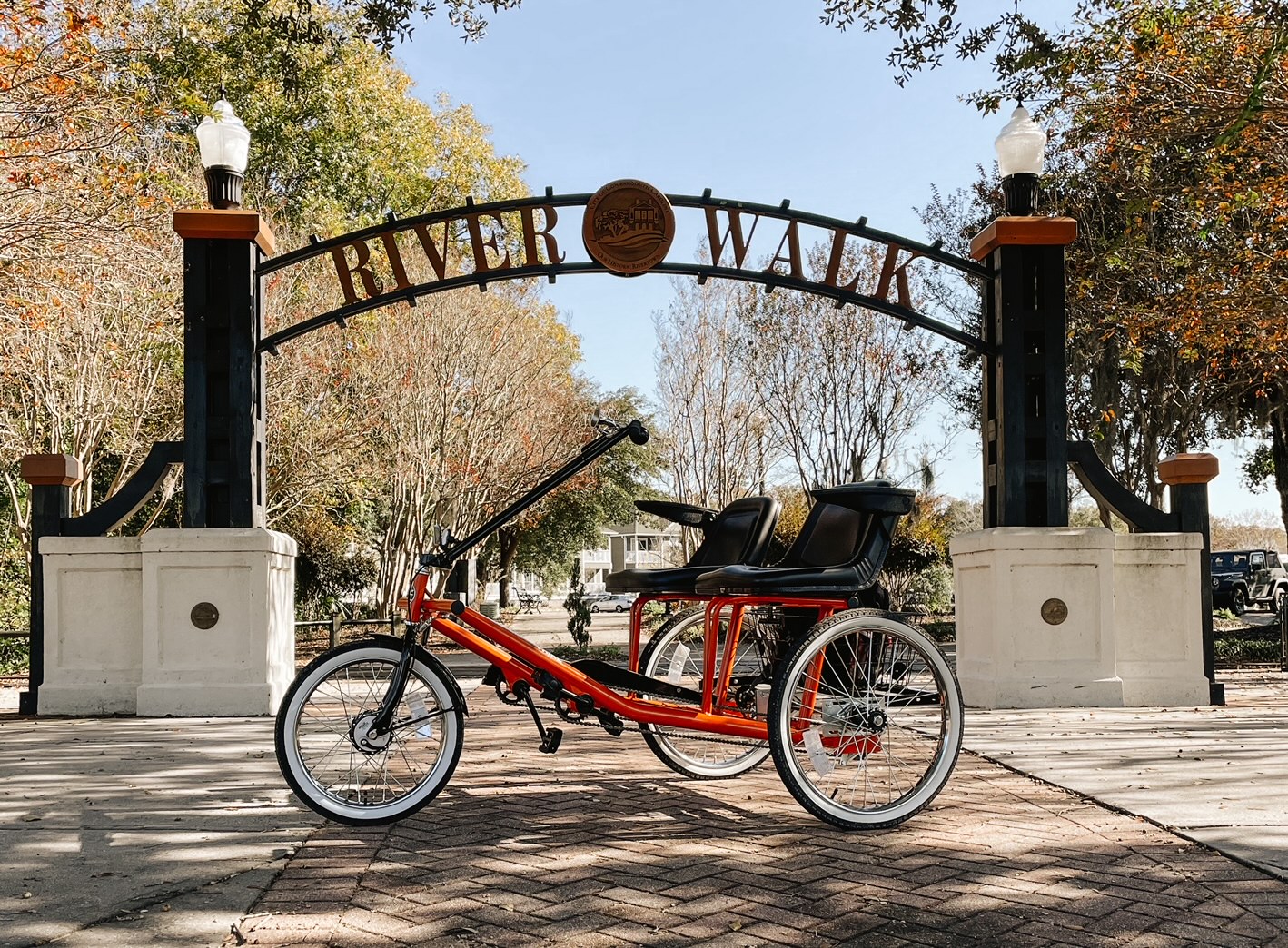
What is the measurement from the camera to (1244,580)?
3244 cm

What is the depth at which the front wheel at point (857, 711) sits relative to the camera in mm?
A: 4133

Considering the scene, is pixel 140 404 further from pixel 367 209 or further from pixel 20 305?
pixel 367 209

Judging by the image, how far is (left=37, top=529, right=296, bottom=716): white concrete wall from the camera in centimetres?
815

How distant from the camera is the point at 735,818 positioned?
173 inches

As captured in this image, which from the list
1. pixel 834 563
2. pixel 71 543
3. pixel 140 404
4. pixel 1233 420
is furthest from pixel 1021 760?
pixel 1233 420

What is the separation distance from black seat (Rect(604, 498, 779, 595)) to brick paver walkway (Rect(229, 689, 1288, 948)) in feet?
2.91

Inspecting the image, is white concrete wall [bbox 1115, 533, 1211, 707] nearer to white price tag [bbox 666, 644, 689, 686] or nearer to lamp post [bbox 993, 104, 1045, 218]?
lamp post [bbox 993, 104, 1045, 218]

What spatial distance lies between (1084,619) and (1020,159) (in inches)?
139

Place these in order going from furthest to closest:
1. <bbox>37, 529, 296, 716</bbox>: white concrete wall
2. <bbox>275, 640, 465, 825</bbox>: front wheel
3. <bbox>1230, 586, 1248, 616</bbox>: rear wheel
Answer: <bbox>1230, 586, 1248, 616</bbox>: rear wheel
<bbox>37, 529, 296, 716</bbox>: white concrete wall
<bbox>275, 640, 465, 825</bbox>: front wheel

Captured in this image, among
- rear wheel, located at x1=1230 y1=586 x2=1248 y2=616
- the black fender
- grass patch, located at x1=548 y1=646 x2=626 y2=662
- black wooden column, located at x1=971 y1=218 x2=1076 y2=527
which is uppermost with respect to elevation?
black wooden column, located at x1=971 y1=218 x2=1076 y2=527

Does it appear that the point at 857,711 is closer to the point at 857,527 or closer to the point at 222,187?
the point at 857,527

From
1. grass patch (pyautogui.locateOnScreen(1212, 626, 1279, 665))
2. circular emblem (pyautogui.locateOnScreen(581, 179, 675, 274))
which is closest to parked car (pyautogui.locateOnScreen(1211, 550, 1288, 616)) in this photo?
grass patch (pyautogui.locateOnScreen(1212, 626, 1279, 665))

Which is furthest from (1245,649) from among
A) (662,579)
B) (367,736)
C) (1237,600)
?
(1237,600)

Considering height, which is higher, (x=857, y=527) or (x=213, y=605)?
(x=857, y=527)
